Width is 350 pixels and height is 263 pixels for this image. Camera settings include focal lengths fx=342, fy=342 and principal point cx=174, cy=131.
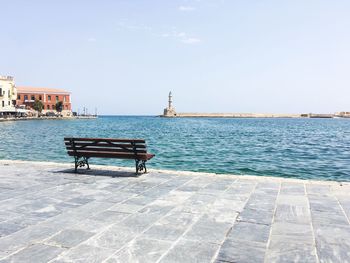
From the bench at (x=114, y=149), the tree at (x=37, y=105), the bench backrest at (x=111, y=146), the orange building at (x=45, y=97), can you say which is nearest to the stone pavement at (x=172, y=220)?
the bench at (x=114, y=149)

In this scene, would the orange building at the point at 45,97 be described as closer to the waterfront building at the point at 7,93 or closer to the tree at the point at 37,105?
the tree at the point at 37,105

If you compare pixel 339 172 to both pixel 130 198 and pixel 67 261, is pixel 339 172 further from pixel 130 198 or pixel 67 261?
pixel 67 261

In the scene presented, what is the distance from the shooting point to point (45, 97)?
111 m

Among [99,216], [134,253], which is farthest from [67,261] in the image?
[99,216]

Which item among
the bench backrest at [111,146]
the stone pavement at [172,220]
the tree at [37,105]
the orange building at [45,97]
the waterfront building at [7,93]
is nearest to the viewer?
the stone pavement at [172,220]

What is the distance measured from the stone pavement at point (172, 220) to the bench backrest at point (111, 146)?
86 centimetres

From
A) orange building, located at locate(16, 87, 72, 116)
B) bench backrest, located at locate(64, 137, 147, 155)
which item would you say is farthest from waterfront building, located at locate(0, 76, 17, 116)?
bench backrest, located at locate(64, 137, 147, 155)

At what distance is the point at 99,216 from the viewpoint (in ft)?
18.2

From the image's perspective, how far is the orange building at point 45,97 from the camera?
106312 mm

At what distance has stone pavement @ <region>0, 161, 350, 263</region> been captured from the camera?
4.14 meters

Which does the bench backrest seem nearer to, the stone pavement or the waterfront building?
the stone pavement

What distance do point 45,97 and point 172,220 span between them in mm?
113908

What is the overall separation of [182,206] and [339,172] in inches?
526

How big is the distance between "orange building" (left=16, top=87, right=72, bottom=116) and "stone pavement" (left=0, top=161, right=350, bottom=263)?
10765 cm
